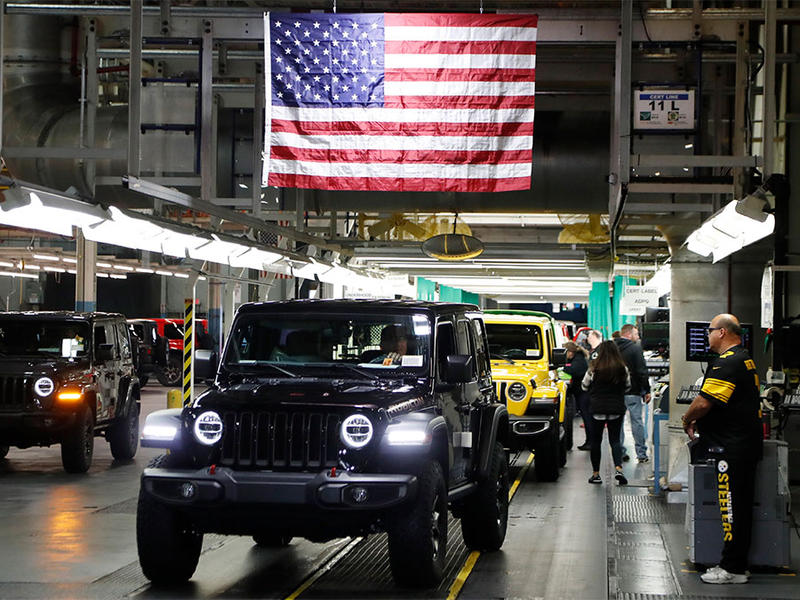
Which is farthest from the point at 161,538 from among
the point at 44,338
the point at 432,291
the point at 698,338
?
the point at 432,291

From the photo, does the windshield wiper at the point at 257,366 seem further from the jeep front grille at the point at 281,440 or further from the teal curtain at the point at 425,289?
the teal curtain at the point at 425,289

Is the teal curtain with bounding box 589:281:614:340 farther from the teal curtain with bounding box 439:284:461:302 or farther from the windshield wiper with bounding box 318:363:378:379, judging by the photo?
the windshield wiper with bounding box 318:363:378:379

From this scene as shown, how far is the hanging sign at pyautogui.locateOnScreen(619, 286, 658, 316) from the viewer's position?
1003 inches

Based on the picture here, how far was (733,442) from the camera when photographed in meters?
8.48

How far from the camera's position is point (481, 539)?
957 centimetres

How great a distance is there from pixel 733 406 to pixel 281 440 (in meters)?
3.20

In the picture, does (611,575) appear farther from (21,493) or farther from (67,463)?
(67,463)

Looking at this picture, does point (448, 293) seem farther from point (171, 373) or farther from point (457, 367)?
point (457, 367)

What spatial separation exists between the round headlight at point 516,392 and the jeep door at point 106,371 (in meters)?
5.18

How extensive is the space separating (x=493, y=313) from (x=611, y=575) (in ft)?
29.1

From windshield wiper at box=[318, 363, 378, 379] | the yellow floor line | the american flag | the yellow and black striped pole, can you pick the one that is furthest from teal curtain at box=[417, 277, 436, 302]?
windshield wiper at box=[318, 363, 378, 379]

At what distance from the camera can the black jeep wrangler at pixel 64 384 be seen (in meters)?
14.9

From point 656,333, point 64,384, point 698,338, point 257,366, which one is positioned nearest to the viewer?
point 257,366

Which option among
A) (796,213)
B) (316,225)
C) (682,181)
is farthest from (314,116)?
(316,225)
